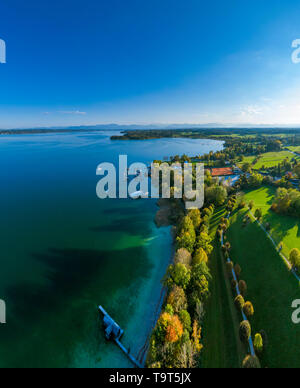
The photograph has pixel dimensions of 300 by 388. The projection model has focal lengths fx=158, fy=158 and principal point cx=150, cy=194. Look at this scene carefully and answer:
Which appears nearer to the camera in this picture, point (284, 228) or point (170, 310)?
point (170, 310)

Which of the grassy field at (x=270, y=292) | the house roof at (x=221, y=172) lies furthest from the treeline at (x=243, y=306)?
the house roof at (x=221, y=172)

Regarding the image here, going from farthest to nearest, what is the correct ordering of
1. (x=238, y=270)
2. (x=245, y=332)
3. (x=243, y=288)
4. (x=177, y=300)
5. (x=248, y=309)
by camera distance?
(x=238, y=270) < (x=243, y=288) < (x=248, y=309) < (x=177, y=300) < (x=245, y=332)

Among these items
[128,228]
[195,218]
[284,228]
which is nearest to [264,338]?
[195,218]

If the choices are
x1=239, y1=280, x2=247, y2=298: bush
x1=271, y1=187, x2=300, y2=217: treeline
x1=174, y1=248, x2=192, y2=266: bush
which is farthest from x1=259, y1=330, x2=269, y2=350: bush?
x1=271, y1=187, x2=300, y2=217: treeline

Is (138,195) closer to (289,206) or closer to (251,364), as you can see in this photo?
(289,206)

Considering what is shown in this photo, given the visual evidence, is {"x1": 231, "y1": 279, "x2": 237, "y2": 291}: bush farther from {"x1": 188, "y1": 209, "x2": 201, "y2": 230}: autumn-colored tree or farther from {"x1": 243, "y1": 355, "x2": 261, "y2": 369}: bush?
{"x1": 188, "y1": 209, "x2": 201, "y2": 230}: autumn-colored tree

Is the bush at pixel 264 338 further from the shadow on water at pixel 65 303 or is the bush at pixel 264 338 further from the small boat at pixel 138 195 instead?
the small boat at pixel 138 195
